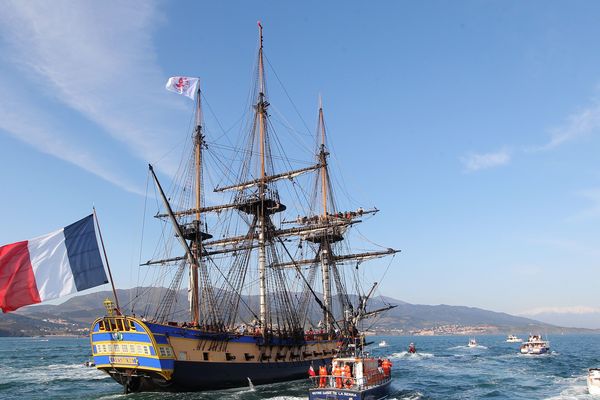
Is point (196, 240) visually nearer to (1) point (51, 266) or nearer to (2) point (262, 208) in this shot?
(2) point (262, 208)

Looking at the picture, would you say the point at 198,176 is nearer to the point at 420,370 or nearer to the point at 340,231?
the point at 340,231

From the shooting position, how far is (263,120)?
182 feet

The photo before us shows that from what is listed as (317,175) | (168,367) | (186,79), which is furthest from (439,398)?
(317,175)

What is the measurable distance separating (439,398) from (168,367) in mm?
20177

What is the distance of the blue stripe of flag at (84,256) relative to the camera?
24469 mm

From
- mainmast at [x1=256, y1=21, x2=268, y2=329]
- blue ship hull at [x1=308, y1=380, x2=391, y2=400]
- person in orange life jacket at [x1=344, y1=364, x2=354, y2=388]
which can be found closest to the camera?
blue ship hull at [x1=308, y1=380, x2=391, y2=400]

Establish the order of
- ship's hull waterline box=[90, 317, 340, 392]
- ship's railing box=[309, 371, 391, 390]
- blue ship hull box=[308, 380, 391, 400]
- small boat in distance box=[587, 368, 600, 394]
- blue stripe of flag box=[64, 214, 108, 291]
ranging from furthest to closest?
small boat in distance box=[587, 368, 600, 394]
ship's hull waterline box=[90, 317, 340, 392]
ship's railing box=[309, 371, 391, 390]
blue ship hull box=[308, 380, 391, 400]
blue stripe of flag box=[64, 214, 108, 291]

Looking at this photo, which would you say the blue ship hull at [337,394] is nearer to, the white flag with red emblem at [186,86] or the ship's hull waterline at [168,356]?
the ship's hull waterline at [168,356]

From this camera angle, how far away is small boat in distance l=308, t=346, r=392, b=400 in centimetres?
2694

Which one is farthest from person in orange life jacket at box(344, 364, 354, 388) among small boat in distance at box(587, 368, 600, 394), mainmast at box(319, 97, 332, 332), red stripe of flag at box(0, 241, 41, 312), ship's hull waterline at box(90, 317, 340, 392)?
mainmast at box(319, 97, 332, 332)

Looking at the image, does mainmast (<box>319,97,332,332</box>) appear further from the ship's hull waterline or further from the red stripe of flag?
the red stripe of flag

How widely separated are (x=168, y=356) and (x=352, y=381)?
484 inches

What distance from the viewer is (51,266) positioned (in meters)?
23.1

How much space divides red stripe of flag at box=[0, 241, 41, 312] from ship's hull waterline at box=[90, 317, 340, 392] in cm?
1099
